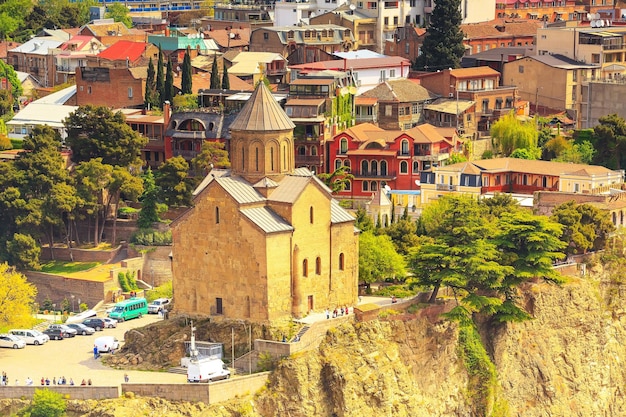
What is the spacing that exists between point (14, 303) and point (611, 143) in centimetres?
4386

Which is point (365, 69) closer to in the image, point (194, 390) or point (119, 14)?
point (194, 390)

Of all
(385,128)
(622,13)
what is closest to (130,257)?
(385,128)

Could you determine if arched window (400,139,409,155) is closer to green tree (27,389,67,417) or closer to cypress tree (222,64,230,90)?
cypress tree (222,64,230,90)

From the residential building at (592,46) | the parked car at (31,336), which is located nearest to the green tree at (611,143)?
the residential building at (592,46)

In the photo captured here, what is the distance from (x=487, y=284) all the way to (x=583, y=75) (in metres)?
48.4

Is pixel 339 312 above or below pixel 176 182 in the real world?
below

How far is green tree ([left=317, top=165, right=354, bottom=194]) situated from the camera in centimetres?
11226

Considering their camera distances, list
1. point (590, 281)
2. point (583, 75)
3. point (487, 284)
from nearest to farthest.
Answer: point (487, 284) → point (590, 281) → point (583, 75)

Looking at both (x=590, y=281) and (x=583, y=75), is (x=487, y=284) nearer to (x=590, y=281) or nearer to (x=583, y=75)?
(x=590, y=281)

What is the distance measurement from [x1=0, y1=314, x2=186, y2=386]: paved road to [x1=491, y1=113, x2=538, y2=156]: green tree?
39.5m

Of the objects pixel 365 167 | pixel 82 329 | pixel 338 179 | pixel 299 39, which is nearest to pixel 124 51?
pixel 299 39

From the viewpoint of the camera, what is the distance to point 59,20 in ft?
581

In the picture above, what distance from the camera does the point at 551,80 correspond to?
13300cm

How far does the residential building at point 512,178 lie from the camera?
10831cm
